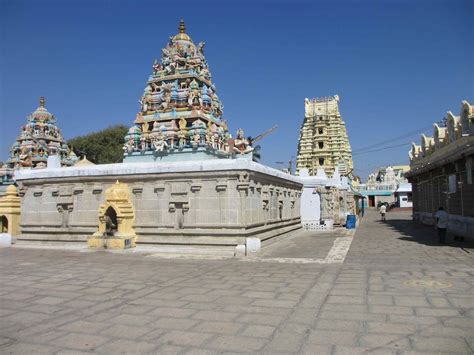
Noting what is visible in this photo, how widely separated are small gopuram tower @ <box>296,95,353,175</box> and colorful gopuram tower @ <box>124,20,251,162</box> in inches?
1019

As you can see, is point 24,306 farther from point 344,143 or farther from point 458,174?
point 344,143

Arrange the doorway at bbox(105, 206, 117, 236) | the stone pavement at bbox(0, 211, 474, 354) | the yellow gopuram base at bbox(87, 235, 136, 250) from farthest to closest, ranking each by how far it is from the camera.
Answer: the doorway at bbox(105, 206, 117, 236)
the yellow gopuram base at bbox(87, 235, 136, 250)
the stone pavement at bbox(0, 211, 474, 354)

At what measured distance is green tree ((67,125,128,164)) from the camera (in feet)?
165

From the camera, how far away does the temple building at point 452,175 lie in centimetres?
1519

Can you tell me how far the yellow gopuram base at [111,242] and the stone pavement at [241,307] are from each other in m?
2.48

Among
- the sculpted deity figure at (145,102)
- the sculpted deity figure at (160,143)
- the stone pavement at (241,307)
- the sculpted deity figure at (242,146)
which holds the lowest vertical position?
the stone pavement at (241,307)

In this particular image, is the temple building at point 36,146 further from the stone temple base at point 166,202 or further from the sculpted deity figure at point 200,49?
the stone temple base at point 166,202

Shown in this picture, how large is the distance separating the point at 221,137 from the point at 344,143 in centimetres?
2927

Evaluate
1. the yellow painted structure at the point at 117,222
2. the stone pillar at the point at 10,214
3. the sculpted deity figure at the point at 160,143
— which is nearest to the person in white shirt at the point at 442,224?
the yellow painted structure at the point at 117,222

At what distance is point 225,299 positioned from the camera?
632 cm

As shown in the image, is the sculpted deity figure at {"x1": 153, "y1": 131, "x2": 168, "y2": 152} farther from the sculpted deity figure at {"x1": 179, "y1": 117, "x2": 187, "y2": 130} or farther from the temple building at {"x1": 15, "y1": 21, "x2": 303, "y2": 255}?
the sculpted deity figure at {"x1": 179, "y1": 117, "x2": 187, "y2": 130}

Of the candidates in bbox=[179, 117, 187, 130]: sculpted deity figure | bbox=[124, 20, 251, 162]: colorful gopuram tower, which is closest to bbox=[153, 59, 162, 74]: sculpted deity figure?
bbox=[124, 20, 251, 162]: colorful gopuram tower

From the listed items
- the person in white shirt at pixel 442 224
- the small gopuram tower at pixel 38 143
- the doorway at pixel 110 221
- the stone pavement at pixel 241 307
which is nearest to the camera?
the stone pavement at pixel 241 307

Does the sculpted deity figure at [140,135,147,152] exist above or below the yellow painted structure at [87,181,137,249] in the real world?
above
